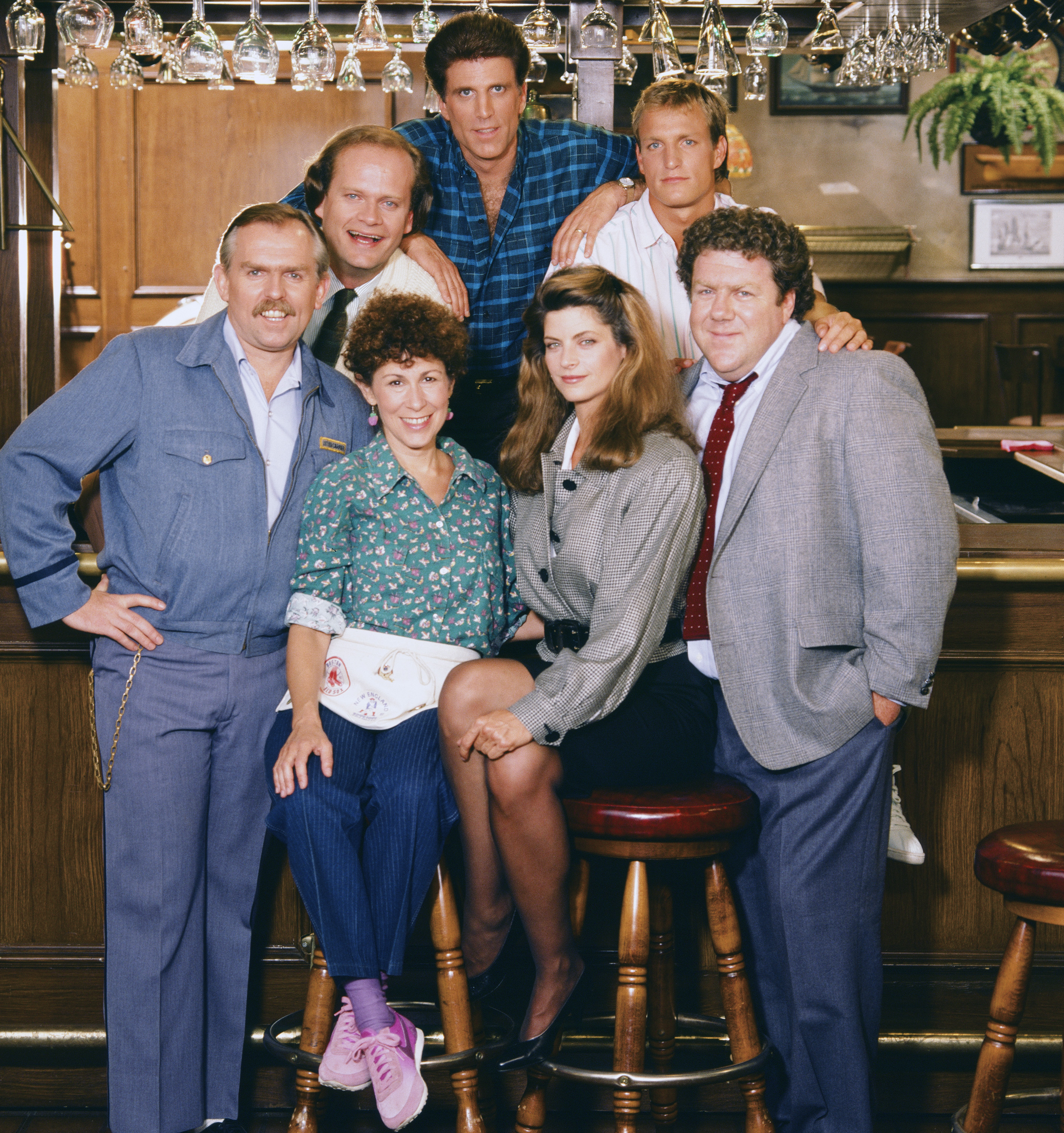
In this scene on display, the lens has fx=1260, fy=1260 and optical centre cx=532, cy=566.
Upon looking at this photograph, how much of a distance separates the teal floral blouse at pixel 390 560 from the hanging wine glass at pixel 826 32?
5.63 ft

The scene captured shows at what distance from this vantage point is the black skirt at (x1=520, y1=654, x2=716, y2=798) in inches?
78.8

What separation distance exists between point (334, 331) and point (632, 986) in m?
1.44

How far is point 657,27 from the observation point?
9.70ft

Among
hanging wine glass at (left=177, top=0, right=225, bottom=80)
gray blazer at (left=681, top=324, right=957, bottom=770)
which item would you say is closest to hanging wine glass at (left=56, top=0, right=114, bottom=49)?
hanging wine glass at (left=177, top=0, right=225, bottom=80)

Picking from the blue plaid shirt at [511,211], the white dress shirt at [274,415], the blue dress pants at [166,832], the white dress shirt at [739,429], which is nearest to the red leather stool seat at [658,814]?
the white dress shirt at [739,429]

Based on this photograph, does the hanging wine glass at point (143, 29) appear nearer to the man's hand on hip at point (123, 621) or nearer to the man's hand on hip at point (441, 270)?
the man's hand on hip at point (441, 270)

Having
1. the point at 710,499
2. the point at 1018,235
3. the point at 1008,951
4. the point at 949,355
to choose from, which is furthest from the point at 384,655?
→ the point at 1018,235

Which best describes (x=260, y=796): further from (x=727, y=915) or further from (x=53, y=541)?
(x=727, y=915)

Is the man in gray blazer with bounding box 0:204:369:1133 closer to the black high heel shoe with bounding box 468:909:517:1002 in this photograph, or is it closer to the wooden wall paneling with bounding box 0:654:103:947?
the wooden wall paneling with bounding box 0:654:103:947

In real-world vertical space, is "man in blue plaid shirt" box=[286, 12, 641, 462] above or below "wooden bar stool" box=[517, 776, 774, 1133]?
above

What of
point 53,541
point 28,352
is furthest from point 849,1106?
point 28,352

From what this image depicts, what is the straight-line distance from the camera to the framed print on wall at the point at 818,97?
7.82m

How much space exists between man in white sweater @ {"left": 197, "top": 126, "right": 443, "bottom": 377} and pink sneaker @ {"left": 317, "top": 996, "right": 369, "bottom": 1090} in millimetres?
1283

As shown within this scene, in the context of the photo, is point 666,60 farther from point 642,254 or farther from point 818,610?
point 818,610
